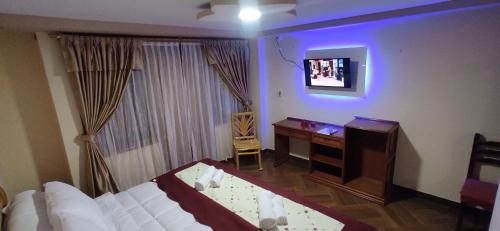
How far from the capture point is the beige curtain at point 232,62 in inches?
145

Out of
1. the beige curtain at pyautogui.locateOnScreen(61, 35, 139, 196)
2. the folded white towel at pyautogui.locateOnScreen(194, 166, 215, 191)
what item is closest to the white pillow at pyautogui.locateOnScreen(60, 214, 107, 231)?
the folded white towel at pyautogui.locateOnScreen(194, 166, 215, 191)

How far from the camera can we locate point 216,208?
1.98 metres

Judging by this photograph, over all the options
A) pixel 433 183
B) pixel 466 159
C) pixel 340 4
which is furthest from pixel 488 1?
pixel 433 183

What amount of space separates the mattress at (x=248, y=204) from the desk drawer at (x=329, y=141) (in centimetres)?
141

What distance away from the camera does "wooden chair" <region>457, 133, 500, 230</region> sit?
2.13m

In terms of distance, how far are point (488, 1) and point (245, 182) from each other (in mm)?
2773

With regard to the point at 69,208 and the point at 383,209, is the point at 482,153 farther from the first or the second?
the point at 69,208

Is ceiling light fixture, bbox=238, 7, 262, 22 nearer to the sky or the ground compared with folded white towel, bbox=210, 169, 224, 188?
nearer to the sky

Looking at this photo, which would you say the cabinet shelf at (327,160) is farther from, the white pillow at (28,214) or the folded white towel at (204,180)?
the white pillow at (28,214)

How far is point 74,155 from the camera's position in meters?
2.69

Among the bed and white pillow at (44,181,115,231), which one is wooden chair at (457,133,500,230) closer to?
the bed

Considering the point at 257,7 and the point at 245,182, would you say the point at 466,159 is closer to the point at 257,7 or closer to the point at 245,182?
the point at 245,182

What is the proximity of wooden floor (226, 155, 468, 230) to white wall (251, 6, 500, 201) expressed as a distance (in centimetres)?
24

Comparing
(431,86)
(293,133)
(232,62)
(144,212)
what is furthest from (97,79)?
(431,86)
